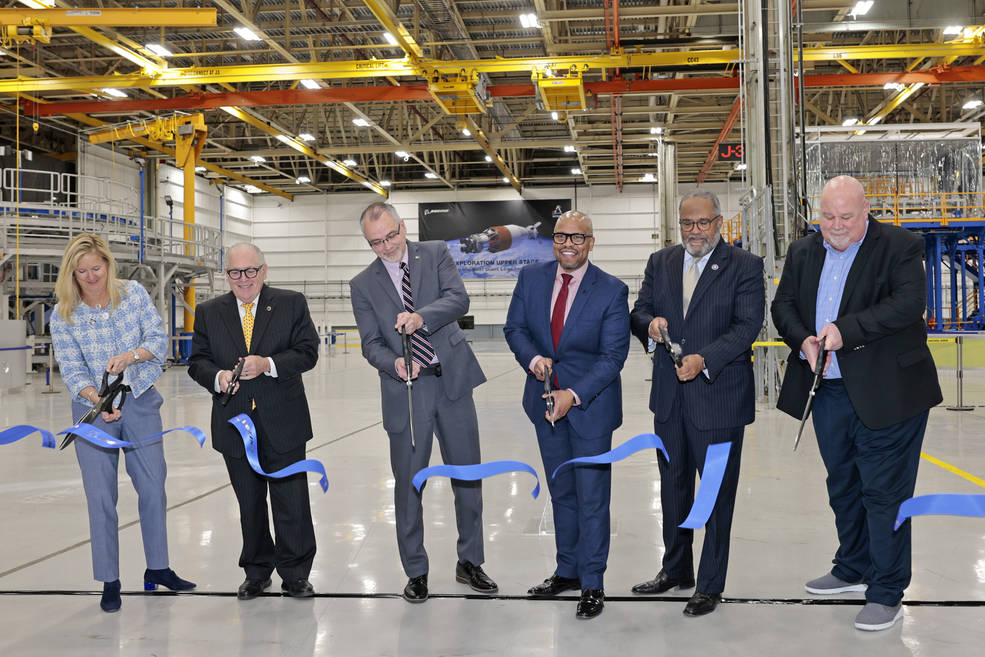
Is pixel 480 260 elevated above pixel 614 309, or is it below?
above

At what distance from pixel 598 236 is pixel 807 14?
1995 cm

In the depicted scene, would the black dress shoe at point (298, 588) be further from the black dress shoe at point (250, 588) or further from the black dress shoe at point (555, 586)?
the black dress shoe at point (555, 586)

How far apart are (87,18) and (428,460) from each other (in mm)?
16410

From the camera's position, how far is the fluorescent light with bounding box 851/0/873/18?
16144 millimetres

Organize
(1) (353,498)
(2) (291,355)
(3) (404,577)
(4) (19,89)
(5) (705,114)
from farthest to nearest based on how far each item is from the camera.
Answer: (5) (705,114) < (4) (19,89) < (1) (353,498) < (3) (404,577) < (2) (291,355)

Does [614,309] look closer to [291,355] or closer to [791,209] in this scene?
[291,355]

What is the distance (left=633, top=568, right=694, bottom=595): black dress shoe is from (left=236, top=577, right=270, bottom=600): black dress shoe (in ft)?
5.88

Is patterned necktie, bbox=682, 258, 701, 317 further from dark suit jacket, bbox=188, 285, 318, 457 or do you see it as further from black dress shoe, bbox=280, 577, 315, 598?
black dress shoe, bbox=280, 577, 315, 598

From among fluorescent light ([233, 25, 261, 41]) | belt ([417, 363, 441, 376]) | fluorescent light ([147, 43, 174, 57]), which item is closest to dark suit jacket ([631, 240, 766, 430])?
belt ([417, 363, 441, 376])

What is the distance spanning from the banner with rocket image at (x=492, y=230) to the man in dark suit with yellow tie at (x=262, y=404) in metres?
33.4

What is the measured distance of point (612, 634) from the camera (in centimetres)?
330

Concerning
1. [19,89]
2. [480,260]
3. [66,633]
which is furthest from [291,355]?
[480,260]

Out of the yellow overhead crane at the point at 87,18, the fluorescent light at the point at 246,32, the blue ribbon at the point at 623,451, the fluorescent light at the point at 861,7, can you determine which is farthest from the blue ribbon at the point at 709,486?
the fluorescent light at the point at 246,32

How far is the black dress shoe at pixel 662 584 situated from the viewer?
12.4 ft
